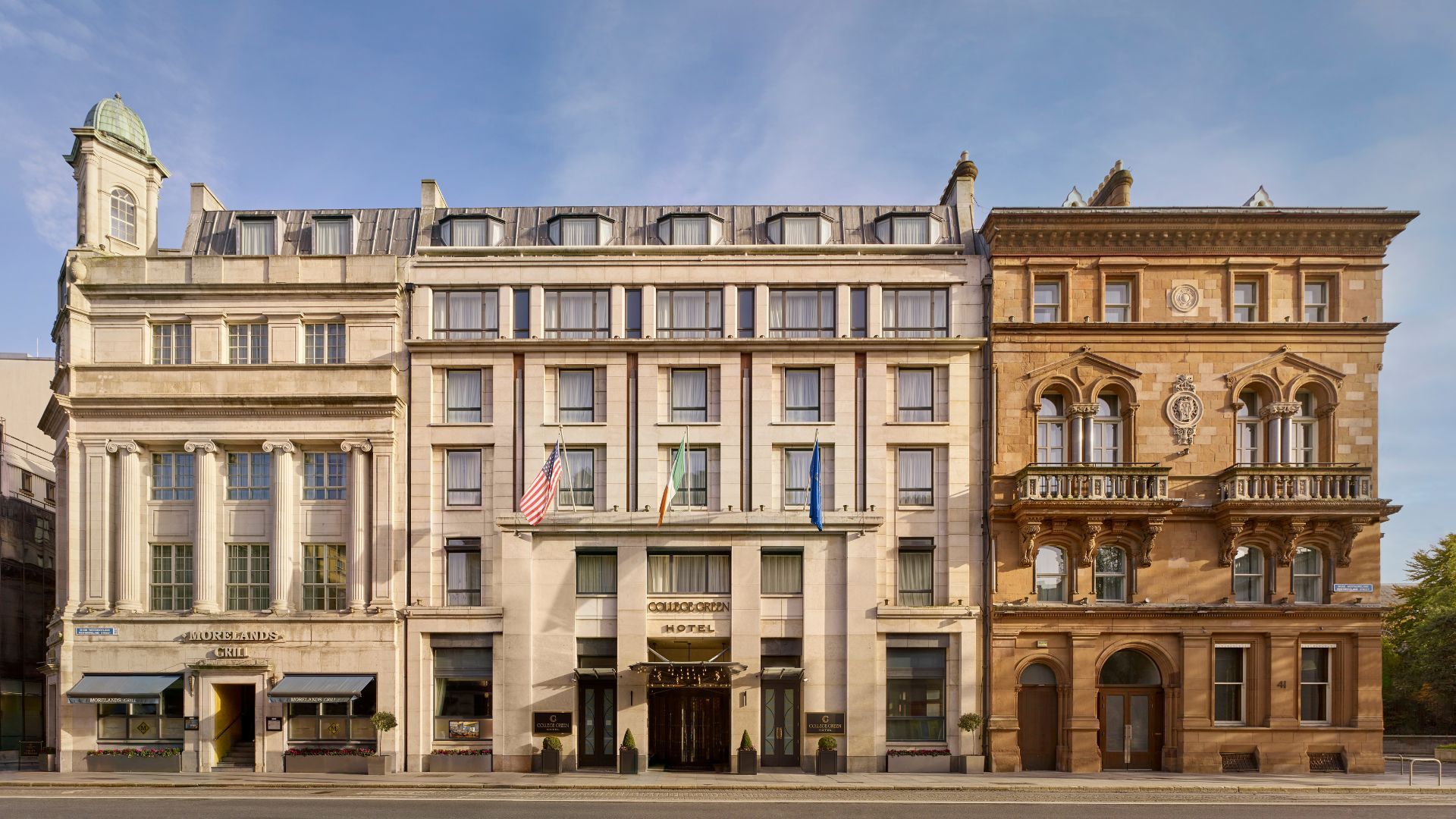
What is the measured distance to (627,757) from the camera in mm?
30016

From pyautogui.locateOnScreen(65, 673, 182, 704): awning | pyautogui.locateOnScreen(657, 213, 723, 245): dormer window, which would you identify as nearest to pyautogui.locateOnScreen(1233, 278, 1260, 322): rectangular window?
pyautogui.locateOnScreen(657, 213, 723, 245): dormer window

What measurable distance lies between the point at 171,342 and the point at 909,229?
2967 centimetres

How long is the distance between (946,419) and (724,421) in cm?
860

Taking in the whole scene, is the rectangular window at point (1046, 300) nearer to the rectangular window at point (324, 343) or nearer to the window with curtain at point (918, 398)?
the window with curtain at point (918, 398)

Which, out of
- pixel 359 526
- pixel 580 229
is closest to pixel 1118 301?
pixel 580 229

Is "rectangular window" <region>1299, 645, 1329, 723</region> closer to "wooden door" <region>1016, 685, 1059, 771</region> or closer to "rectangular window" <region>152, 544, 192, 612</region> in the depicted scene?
"wooden door" <region>1016, 685, 1059, 771</region>

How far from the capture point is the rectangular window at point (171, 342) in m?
32.8

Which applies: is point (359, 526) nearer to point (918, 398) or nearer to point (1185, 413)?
point (918, 398)

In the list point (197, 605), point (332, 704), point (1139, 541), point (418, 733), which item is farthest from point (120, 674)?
point (1139, 541)

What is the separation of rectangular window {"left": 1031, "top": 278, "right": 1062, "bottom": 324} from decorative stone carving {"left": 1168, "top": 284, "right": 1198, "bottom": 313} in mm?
4186

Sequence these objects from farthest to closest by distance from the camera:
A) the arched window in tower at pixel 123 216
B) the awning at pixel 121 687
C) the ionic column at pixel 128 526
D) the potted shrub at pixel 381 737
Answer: the arched window in tower at pixel 123 216 < the ionic column at pixel 128 526 < the awning at pixel 121 687 < the potted shrub at pixel 381 737

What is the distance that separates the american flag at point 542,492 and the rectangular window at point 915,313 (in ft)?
44.8

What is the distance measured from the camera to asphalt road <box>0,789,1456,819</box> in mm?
23438

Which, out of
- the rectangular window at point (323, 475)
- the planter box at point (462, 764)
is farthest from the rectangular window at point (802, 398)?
the rectangular window at point (323, 475)
